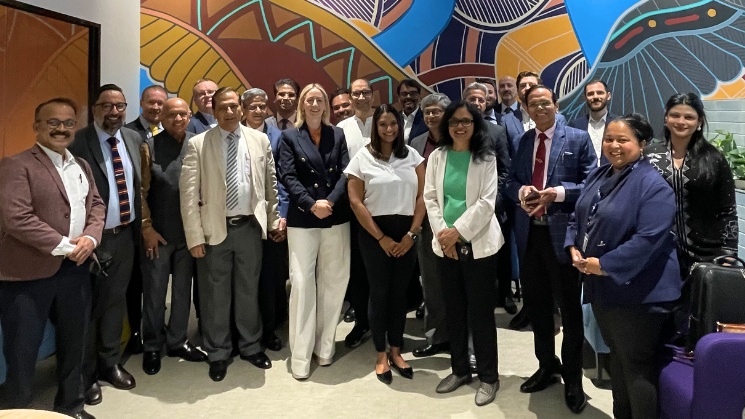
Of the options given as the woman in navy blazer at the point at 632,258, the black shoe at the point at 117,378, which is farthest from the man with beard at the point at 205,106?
the woman in navy blazer at the point at 632,258

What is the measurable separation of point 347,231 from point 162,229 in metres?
1.15

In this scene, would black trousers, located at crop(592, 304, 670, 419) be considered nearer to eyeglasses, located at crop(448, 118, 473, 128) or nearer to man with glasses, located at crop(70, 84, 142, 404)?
eyeglasses, located at crop(448, 118, 473, 128)

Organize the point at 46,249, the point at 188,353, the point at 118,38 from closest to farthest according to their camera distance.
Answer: the point at 46,249 < the point at 188,353 < the point at 118,38

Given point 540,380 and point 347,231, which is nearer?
point 540,380

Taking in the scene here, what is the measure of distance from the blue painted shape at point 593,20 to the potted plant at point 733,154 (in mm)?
1413

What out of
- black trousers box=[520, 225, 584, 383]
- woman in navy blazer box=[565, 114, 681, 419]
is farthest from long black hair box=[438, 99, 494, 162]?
woman in navy blazer box=[565, 114, 681, 419]

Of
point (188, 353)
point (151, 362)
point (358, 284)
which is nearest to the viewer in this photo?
point (151, 362)

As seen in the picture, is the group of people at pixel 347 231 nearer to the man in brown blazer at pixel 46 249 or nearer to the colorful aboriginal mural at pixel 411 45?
the man in brown blazer at pixel 46 249

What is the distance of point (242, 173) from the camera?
355 centimetres

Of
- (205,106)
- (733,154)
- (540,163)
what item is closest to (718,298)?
(540,163)

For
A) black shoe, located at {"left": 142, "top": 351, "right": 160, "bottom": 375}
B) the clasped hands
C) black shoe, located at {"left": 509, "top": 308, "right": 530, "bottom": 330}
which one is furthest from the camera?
black shoe, located at {"left": 509, "top": 308, "right": 530, "bottom": 330}

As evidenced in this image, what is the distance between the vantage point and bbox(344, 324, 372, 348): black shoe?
411 centimetres

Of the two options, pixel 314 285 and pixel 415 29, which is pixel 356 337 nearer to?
pixel 314 285

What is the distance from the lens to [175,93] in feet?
19.2
